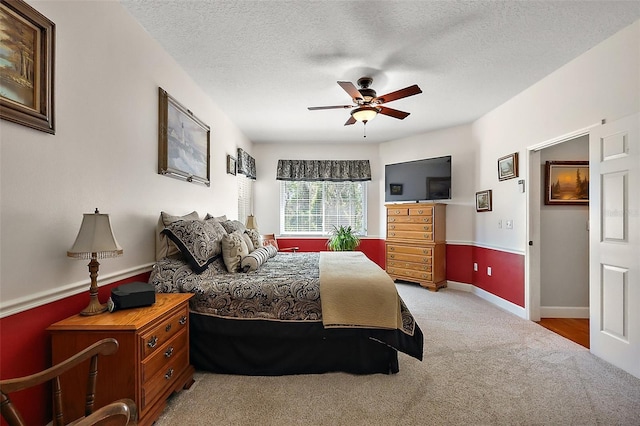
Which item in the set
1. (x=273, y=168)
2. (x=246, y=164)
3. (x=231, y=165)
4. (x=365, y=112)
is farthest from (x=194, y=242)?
(x=273, y=168)

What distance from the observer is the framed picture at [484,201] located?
4332 millimetres

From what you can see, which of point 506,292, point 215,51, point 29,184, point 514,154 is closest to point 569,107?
point 514,154

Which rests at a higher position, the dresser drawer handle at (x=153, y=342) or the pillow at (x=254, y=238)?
the pillow at (x=254, y=238)

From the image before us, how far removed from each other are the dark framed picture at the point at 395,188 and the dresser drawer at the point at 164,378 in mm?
4327

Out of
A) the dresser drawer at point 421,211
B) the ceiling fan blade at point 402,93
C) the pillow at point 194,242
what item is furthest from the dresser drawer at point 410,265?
the pillow at point 194,242

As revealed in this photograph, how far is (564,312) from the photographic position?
3.65 meters

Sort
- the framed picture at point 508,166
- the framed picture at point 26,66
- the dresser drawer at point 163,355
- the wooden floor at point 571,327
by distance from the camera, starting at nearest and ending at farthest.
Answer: the framed picture at point 26,66 → the dresser drawer at point 163,355 → the wooden floor at point 571,327 → the framed picture at point 508,166

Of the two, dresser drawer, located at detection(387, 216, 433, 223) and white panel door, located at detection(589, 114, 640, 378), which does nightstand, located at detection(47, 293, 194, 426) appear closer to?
white panel door, located at detection(589, 114, 640, 378)

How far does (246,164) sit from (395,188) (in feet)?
8.79

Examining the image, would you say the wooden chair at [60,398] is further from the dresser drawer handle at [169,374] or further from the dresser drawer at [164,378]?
the dresser drawer handle at [169,374]

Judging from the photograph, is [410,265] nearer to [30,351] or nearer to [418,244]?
[418,244]

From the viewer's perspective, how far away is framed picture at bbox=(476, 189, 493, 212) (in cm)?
433

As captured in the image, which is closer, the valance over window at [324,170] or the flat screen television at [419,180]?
the flat screen television at [419,180]

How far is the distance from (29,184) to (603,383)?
374cm
